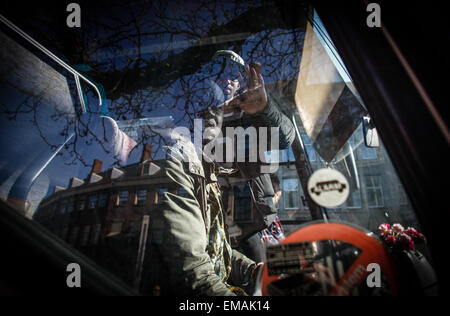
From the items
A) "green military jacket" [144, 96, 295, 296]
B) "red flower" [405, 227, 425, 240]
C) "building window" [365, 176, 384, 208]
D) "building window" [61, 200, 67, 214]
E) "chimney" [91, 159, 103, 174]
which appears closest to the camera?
"red flower" [405, 227, 425, 240]

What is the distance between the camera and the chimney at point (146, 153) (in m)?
1.39

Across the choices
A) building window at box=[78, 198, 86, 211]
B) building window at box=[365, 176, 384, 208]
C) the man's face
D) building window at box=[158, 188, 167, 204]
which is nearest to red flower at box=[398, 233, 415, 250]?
building window at box=[365, 176, 384, 208]

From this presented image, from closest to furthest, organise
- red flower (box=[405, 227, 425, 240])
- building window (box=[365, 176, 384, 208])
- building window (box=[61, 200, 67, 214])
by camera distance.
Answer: red flower (box=[405, 227, 425, 240]) → building window (box=[365, 176, 384, 208]) → building window (box=[61, 200, 67, 214])

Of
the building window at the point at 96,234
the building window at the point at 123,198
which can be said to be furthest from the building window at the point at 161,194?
the building window at the point at 96,234

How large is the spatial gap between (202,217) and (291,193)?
58 centimetres

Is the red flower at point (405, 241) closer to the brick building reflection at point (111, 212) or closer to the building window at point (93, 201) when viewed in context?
the brick building reflection at point (111, 212)

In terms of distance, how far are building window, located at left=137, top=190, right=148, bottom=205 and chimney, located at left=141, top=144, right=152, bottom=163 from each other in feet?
0.78

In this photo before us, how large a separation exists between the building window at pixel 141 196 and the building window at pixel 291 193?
0.85m

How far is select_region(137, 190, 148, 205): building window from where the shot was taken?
122 centimetres

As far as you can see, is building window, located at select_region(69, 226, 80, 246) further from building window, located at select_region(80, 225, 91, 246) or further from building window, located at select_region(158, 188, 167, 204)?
building window, located at select_region(158, 188, 167, 204)

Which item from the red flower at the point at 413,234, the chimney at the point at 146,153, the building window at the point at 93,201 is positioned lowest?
the red flower at the point at 413,234

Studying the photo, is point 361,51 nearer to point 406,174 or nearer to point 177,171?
point 406,174

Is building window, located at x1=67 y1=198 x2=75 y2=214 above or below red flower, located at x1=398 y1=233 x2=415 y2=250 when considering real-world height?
above

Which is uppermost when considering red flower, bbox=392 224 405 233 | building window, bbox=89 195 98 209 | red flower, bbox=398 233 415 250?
building window, bbox=89 195 98 209
